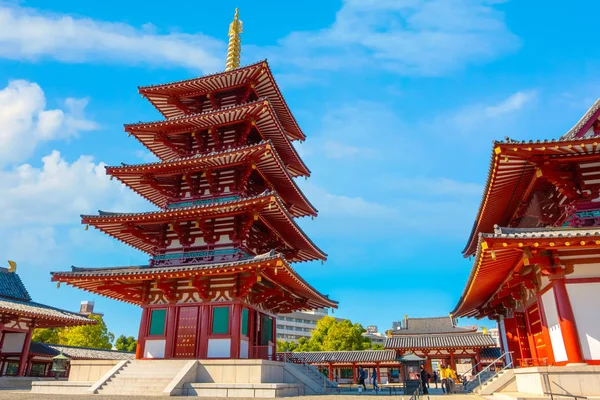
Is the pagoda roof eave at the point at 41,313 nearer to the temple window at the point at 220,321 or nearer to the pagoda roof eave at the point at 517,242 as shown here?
the temple window at the point at 220,321

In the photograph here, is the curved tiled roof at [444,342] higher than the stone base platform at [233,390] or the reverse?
higher

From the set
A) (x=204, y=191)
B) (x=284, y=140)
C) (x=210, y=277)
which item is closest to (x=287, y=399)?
(x=210, y=277)

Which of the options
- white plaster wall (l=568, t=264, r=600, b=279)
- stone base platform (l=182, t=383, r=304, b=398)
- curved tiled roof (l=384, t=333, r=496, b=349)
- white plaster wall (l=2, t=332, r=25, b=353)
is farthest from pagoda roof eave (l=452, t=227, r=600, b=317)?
curved tiled roof (l=384, t=333, r=496, b=349)

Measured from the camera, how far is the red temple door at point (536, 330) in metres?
15.9

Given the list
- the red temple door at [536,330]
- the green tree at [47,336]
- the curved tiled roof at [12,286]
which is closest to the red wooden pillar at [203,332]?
the red temple door at [536,330]

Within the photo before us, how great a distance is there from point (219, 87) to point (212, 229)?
31.3ft

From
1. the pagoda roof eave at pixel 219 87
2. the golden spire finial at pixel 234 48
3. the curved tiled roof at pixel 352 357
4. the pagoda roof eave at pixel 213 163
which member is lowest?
the curved tiled roof at pixel 352 357

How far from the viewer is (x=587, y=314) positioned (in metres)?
12.3

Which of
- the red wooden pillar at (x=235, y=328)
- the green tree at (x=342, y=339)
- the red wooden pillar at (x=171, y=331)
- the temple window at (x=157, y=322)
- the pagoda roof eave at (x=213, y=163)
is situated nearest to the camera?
the red wooden pillar at (x=235, y=328)

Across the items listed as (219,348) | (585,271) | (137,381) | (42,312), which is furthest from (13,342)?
(585,271)

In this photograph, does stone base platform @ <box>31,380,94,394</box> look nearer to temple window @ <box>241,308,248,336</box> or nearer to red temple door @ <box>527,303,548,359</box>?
temple window @ <box>241,308,248,336</box>

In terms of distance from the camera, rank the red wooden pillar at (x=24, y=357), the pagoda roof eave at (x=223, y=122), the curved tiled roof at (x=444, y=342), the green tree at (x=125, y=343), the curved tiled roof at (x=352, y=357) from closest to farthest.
Result: the pagoda roof eave at (x=223, y=122)
the red wooden pillar at (x=24, y=357)
the curved tiled roof at (x=444, y=342)
the curved tiled roof at (x=352, y=357)
the green tree at (x=125, y=343)

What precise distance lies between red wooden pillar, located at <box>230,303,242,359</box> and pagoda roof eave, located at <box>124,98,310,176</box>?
34.5 ft

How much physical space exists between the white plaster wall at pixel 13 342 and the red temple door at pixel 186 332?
53.1 feet
